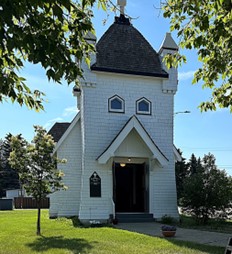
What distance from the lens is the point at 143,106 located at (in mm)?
19812

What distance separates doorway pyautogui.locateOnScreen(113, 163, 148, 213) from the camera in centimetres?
2056

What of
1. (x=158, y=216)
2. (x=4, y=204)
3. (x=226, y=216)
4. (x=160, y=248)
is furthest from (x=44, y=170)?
(x=4, y=204)

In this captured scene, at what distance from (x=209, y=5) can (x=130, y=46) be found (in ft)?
49.9

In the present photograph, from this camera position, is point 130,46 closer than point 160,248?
No

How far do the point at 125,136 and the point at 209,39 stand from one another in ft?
39.7

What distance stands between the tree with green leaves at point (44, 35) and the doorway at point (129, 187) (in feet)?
51.5

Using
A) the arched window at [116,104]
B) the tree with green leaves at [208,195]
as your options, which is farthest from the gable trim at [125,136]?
the tree with green leaves at [208,195]

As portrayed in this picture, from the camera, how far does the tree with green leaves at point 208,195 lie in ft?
56.1

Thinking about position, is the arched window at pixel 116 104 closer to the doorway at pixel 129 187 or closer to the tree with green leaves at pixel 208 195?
the doorway at pixel 129 187

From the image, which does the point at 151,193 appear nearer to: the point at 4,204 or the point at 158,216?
the point at 158,216

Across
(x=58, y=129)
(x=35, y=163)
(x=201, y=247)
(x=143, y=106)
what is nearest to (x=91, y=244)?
(x=201, y=247)

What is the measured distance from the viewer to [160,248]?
379 inches

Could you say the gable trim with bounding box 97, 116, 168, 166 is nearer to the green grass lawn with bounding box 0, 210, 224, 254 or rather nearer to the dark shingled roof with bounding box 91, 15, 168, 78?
the dark shingled roof with bounding box 91, 15, 168, 78

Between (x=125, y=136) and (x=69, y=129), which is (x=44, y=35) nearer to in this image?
(x=125, y=136)
